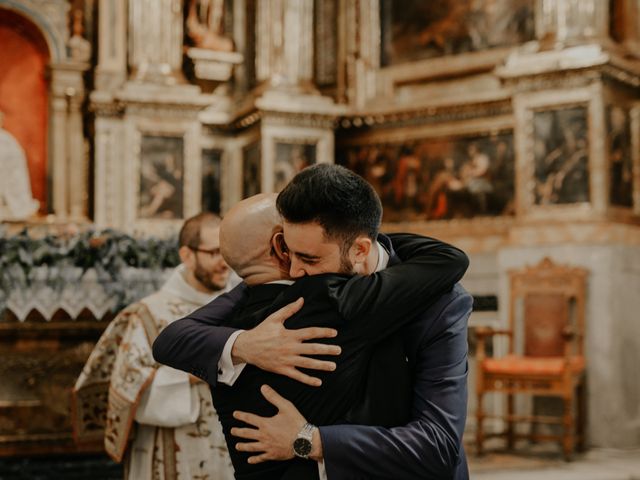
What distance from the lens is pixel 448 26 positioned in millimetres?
10211

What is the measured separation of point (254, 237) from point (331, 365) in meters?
0.38

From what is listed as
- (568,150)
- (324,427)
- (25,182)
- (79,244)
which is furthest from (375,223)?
(25,182)

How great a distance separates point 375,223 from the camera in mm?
1676

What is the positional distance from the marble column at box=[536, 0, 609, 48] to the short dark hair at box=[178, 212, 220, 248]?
611cm

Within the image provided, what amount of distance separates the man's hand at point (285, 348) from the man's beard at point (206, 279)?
1.60 meters

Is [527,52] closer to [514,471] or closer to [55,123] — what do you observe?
[514,471]

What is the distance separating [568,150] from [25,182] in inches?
240

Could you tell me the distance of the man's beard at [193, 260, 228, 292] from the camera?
10.8ft

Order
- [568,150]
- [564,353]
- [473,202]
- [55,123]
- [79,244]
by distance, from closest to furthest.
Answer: [79,244] → [564,353] → [568,150] → [473,202] → [55,123]

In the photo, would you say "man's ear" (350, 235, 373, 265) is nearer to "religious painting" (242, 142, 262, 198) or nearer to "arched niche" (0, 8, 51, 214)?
"religious painting" (242, 142, 262, 198)

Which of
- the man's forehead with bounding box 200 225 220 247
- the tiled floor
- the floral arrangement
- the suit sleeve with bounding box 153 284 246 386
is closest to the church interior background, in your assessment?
the tiled floor

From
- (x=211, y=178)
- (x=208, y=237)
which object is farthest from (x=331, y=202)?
(x=211, y=178)

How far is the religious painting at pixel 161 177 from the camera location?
33.5 feet

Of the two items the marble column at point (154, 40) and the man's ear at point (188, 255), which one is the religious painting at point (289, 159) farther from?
the man's ear at point (188, 255)
